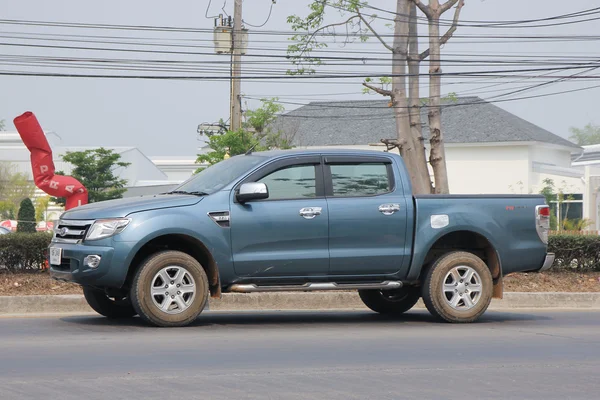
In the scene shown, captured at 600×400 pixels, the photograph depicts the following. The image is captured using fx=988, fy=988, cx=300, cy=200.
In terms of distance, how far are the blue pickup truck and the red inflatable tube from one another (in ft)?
15.8

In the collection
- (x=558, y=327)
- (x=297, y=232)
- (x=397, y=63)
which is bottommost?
(x=558, y=327)

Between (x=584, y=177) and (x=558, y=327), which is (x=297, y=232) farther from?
(x=584, y=177)

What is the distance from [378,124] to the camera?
5641cm

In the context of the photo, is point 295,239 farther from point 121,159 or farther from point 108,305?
point 121,159

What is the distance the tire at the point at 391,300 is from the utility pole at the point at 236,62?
20620mm

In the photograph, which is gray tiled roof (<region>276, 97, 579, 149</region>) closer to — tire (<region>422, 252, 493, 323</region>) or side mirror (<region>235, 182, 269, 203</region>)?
tire (<region>422, 252, 493, 323</region>)

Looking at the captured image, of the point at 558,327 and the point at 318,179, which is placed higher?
the point at 318,179

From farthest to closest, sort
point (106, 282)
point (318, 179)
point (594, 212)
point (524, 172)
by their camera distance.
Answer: point (524, 172) → point (594, 212) → point (318, 179) → point (106, 282)

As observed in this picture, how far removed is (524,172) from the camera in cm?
5200

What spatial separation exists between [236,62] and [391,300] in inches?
834

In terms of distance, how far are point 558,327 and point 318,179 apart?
315cm

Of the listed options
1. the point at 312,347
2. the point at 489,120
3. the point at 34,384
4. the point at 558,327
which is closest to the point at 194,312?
the point at 312,347

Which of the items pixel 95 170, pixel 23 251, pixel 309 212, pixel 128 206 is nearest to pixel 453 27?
pixel 23 251

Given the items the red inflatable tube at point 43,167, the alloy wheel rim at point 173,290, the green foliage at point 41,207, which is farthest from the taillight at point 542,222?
the green foliage at point 41,207
